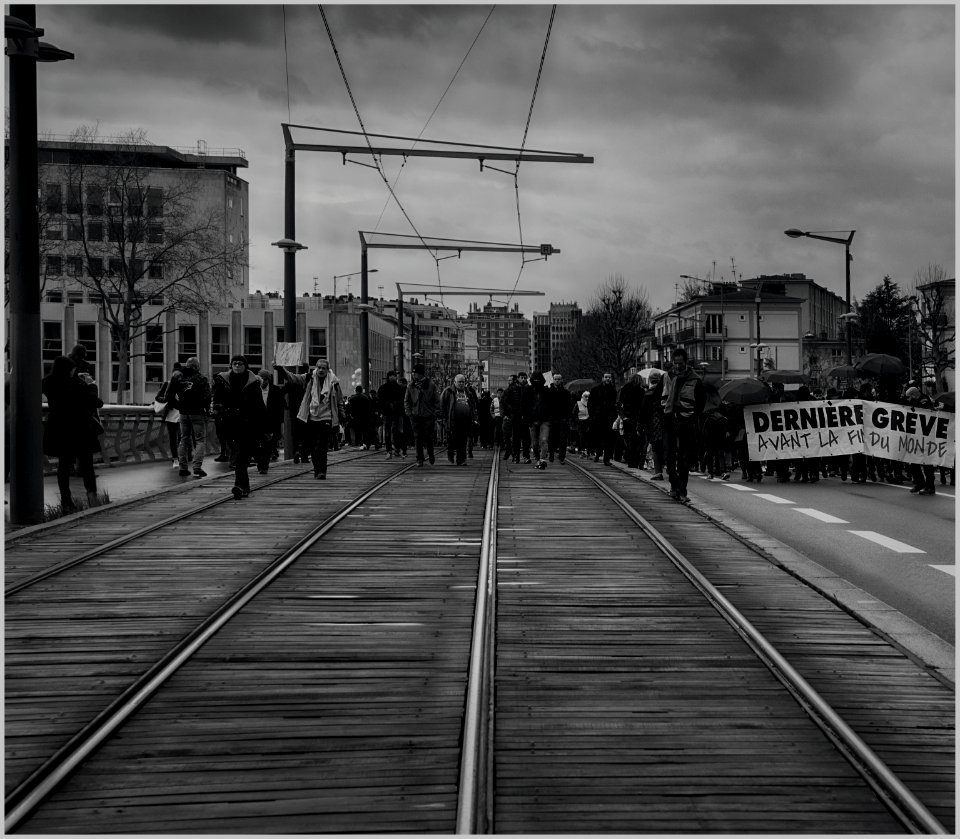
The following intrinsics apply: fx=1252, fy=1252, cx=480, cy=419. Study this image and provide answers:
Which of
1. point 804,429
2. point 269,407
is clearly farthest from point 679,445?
point 269,407

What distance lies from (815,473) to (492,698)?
1707 cm

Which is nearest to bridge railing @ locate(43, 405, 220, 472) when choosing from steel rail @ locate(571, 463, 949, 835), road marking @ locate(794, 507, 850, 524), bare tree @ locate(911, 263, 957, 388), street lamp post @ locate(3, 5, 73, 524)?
street lamp post @ locate(3, 5, 73, 524)

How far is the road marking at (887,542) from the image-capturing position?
456 inches

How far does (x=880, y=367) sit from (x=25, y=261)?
53.6 ft

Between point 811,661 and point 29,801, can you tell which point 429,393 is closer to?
point 811,661

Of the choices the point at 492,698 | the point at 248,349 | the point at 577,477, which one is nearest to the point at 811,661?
the point at 492,698

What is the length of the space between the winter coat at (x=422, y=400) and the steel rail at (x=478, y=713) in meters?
13.2

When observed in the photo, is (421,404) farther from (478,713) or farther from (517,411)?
(478,713)

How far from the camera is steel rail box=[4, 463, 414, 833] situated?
14.4 feet

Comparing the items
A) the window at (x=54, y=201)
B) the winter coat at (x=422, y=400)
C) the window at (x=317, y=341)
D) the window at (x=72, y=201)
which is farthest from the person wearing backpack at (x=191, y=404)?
the window at (x=317, y=341)

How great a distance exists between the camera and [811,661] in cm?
666

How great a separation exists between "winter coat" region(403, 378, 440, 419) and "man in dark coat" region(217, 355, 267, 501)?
7370 mm

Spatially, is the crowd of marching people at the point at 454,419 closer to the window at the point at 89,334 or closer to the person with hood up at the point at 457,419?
the person with hood up at the point at 457,419

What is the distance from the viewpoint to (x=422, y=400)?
23109 mm
